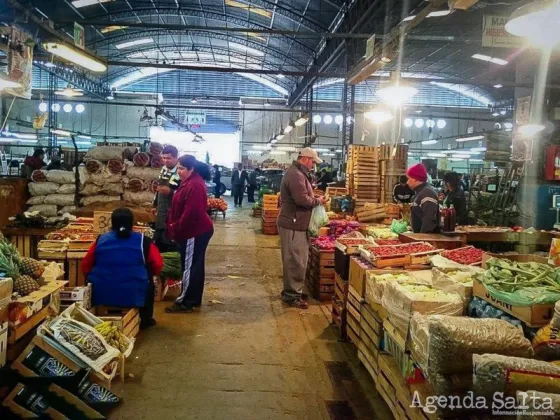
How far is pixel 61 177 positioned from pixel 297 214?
14.7 ft

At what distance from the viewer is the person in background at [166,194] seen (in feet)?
23.4

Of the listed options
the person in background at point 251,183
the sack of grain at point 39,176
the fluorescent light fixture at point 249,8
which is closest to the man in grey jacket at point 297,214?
the sack of grain at point 39,176

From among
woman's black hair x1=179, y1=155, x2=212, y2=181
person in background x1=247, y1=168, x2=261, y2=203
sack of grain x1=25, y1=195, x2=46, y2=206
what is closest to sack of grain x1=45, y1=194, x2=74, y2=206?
sack of grain x1=25, y1=195, x2=46, y2=206

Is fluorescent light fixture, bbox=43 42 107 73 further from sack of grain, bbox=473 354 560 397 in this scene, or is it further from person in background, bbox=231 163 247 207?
person in background, bbox=231 163 247 207

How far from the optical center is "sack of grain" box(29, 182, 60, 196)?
8.95 m

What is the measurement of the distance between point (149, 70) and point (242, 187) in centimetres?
914

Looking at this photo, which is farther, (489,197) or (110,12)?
(110,12)

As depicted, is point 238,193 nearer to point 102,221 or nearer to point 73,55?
point 102,221

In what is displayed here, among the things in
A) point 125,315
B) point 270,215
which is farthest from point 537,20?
point 270,215

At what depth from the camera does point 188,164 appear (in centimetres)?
641

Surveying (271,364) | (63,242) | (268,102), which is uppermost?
(268,102)

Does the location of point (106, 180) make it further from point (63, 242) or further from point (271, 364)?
point (271, 364)

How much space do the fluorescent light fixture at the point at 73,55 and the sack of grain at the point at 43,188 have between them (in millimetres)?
2792

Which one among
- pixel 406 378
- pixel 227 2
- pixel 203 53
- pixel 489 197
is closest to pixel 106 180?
pixel 406 378
